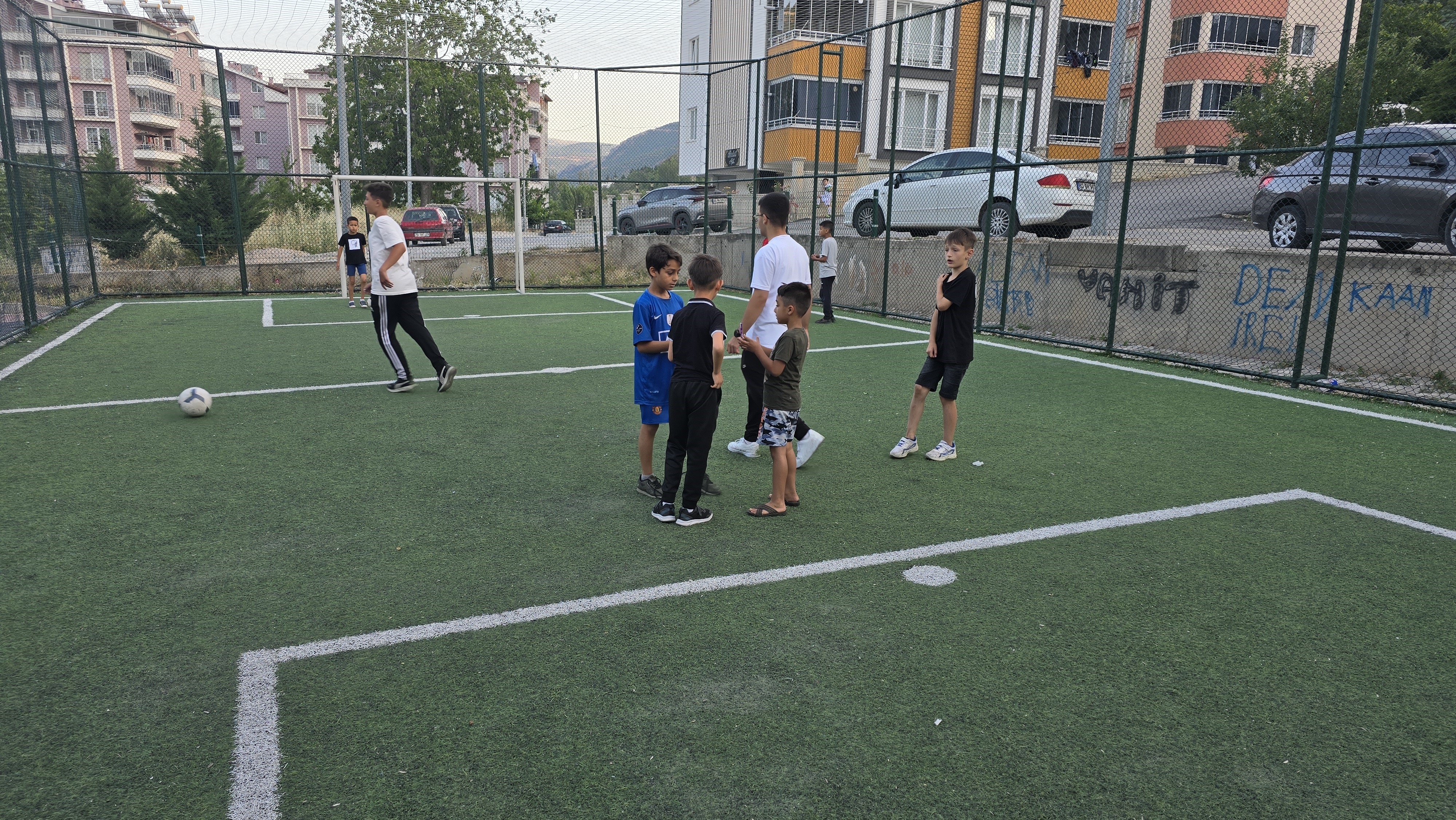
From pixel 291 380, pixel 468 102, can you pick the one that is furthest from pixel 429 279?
pixel 291 380

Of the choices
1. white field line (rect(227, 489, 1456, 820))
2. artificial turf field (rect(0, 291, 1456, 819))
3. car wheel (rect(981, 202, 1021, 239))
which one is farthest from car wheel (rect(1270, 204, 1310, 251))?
white field line (rect(227, 489, 1456, 820))

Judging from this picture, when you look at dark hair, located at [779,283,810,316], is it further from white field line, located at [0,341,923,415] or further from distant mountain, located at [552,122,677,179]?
distant mountain, located at [552,122,677,179]

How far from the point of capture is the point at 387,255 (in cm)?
820

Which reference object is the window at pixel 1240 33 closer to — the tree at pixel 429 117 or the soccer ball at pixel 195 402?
the tree at pixel 429 117

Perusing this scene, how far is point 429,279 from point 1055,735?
63.0ft

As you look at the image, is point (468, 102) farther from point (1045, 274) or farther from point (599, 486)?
point (599, 486)

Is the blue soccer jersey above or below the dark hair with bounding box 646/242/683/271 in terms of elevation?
below

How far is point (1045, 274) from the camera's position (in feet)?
42.2

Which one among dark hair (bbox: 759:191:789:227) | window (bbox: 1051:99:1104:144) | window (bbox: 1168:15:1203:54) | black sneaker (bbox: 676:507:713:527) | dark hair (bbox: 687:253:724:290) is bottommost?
black sneaker (bbox: 676:507:713:527)

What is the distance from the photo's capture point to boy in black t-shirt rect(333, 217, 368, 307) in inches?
594

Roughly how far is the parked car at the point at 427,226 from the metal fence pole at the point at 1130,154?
13864 millimetres

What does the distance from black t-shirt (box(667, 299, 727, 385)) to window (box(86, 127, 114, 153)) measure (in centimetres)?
1789

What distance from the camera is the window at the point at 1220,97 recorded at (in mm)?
10539

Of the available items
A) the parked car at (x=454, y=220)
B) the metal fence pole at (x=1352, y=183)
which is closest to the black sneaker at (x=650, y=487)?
the metal fence pole at (x=1352, y=183)
